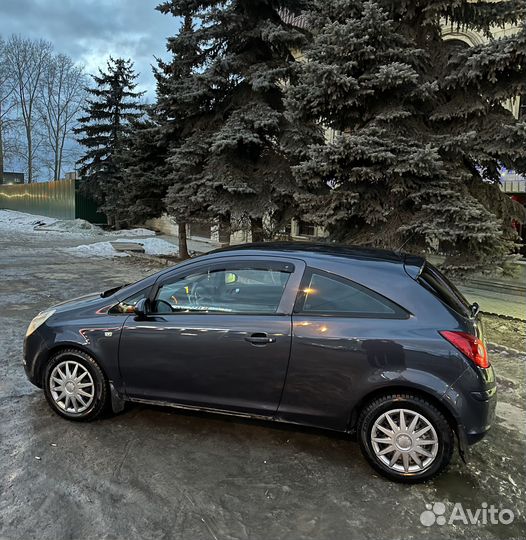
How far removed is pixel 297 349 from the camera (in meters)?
3.10

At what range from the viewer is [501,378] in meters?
4.89

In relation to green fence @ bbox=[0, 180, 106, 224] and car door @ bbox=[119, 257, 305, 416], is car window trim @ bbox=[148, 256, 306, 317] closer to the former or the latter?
car door @ bbox=[119, 257, 305, 416]

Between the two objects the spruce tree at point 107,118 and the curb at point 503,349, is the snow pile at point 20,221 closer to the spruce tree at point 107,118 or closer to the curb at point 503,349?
the spruce tree at point 107,118

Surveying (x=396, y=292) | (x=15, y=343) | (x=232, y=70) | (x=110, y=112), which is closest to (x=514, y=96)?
(x=396, y=292)

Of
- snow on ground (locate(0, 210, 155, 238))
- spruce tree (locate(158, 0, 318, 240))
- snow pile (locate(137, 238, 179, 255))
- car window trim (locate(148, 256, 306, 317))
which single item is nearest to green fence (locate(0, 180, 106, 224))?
snow on ground (locate(0, 210, 155, 238))

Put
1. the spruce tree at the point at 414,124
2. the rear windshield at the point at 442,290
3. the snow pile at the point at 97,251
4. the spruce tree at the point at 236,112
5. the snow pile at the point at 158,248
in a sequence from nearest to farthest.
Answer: the rear windshield at the point at 442,290 < the spruce tree at the point at 414,124 < the spruce tree at the point at 236,112 < the snow pile at the point at 97,251 < the snow pile at the point at 158,248

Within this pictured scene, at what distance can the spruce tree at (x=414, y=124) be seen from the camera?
6156 mm

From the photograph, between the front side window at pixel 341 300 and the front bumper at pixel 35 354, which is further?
the front bumper at pixel 35 354

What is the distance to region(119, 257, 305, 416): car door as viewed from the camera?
10.5 ft

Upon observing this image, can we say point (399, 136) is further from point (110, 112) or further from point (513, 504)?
point (110, 112)

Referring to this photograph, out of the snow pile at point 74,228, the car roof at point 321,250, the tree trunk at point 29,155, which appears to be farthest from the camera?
the tree trunk at point 29,155

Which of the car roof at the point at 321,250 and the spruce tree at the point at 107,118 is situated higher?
the spruce tree at the point at 107,118

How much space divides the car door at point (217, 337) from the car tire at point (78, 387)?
26cm

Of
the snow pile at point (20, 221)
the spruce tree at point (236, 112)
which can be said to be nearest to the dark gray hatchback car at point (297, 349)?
the spruce tree at point (236, 112)
